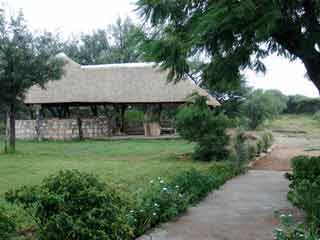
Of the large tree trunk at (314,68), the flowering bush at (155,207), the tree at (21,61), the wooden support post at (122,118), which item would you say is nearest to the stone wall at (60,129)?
the wooden support post at (122,118)

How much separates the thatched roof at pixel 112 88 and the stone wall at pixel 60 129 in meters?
1.30

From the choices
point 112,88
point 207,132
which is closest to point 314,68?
point 207,132

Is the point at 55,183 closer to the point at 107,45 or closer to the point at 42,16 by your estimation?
the point at 42,16

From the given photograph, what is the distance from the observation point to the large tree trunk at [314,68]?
22.6ft

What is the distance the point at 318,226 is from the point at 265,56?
14.0 ft

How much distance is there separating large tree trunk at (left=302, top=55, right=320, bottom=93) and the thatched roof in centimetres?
1490

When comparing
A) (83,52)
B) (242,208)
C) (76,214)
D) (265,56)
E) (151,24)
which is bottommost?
(242,208)

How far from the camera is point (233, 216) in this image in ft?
17.1

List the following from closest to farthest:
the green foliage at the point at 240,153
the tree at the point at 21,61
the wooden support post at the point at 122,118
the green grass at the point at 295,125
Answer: the green foliage at the point at 240,153 < the tree at the point at 21,61 < the wooden support post at the point at 122,118 < the green grass at the point at 295,125

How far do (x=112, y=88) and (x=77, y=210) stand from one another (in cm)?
2106

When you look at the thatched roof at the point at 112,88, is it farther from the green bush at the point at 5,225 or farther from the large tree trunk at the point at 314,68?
the green bush at the point at 5,225

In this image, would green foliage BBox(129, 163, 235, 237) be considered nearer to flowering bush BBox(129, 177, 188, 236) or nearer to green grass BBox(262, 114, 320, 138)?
flowering bush BBox(129, 177, 188, 236)

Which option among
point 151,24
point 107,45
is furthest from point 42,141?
point 107,45

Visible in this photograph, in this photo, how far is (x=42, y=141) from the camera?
21.5m
